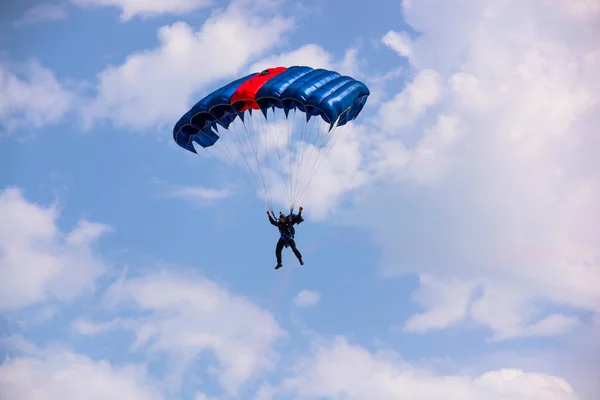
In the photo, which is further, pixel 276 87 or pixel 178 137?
pixel 178 137

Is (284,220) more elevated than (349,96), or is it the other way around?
(349,96)

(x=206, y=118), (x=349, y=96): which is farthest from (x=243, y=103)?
(x=349, y=96)

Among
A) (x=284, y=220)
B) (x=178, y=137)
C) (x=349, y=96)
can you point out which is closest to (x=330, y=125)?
(x=349, y=96)

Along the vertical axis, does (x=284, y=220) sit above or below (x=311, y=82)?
below

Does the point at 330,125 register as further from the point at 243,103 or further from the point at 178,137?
the point at 178,137

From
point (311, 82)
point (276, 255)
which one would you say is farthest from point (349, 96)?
point (276, 255)

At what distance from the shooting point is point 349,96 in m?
43.0

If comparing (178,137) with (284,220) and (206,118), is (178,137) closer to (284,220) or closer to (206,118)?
(206,118)

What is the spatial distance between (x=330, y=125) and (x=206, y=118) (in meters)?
6.32

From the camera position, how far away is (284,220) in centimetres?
4212

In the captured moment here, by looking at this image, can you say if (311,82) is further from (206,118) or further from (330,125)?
(206,118)

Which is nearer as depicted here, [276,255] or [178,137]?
[276,255]

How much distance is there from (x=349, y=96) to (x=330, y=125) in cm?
198

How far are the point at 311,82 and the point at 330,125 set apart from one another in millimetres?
2255
